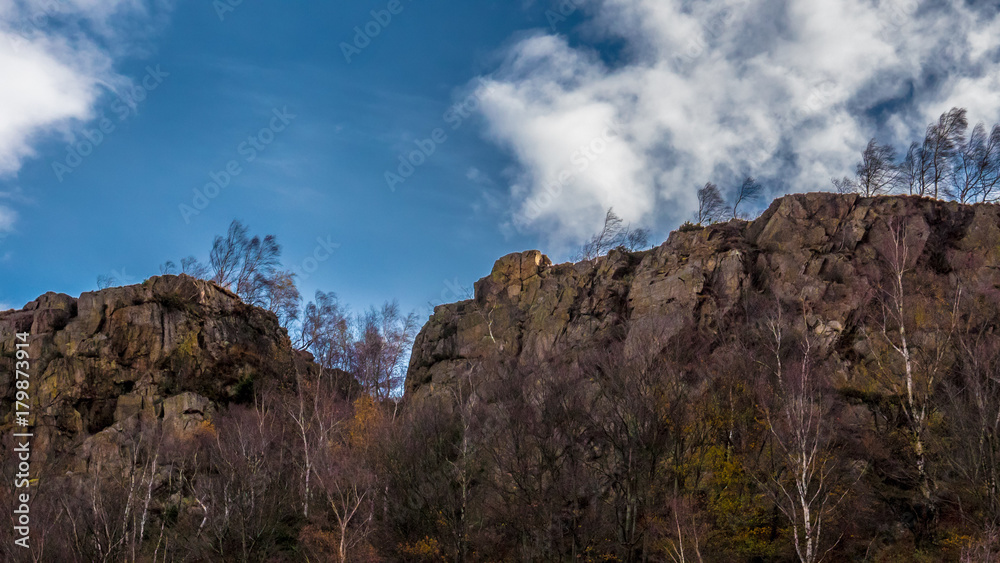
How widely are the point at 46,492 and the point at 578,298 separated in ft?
142

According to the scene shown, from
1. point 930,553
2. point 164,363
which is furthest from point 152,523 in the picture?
point 930,553

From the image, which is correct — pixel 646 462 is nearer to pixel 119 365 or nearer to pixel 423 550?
pixel 423 550

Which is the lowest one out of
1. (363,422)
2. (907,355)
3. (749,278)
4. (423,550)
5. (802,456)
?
(423,550)

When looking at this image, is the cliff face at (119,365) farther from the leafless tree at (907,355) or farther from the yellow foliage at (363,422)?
the leafless tree at (907,355)

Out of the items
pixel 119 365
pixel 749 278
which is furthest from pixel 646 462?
pixel 119 365

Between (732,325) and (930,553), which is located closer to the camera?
(930,553)

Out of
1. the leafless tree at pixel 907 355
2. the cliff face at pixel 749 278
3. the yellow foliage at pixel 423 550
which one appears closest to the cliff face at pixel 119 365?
the cliff face at pixel 749 278

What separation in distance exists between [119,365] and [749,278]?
53.1 meters

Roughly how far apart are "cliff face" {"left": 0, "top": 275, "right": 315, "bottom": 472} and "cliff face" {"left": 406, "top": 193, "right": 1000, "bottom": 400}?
62.1 ft

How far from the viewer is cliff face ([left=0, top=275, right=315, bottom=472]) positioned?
52.3 meters

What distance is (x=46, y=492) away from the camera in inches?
1783

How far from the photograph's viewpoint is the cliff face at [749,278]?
1890 inches

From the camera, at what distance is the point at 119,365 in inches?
2157

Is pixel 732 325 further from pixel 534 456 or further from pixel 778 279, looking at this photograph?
pixel 534 456
